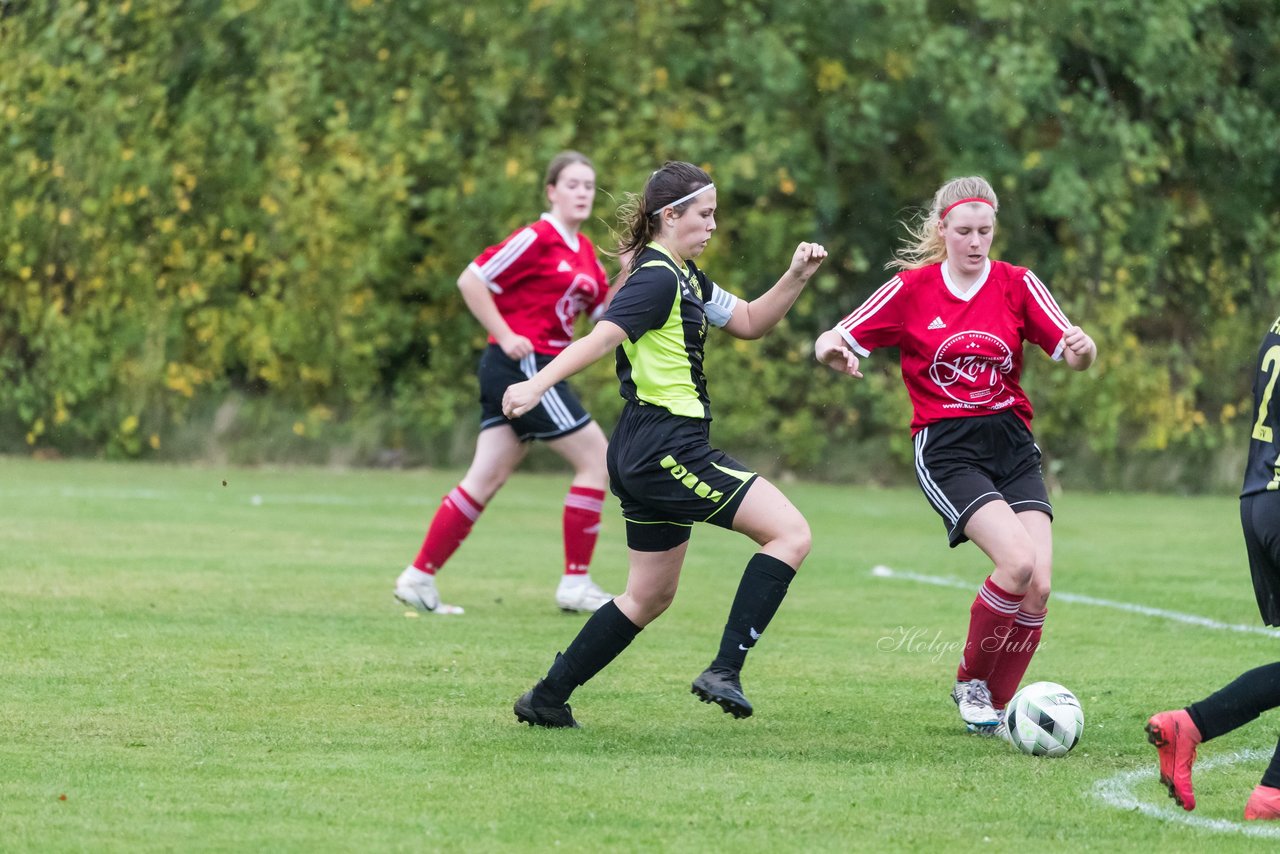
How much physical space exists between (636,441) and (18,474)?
10.7 meters

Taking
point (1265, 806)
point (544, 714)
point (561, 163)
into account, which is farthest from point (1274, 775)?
point (561, 163)

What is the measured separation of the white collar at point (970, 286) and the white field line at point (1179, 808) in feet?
5.30

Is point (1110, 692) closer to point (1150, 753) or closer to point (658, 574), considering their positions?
point (1150, 753)

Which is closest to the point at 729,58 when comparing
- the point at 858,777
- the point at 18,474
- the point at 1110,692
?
the point at 18,474

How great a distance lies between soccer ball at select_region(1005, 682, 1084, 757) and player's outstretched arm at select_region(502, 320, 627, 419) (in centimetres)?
163

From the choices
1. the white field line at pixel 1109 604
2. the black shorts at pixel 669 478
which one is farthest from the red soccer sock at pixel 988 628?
the white field line at pixel 1109 604

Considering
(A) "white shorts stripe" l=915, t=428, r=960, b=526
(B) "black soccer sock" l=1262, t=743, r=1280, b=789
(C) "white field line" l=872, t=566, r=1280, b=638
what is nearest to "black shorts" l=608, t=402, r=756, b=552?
(A) "white shorts stripe" l=915, t=428, r=960, b=526

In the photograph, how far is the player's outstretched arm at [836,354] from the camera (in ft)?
18.6

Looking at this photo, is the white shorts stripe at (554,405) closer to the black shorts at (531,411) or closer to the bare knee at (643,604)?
the black shorts at (531,411)

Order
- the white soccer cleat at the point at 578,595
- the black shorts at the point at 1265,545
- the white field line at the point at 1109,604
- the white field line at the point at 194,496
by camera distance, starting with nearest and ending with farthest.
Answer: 1. the black shorts at the point at 1265,545
2. the white field line at the point at 1109,604
3. the white soccer cleat at the point at 578,595
4. the white field line at the point at 194,496

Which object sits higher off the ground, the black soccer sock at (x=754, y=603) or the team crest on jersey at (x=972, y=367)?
the team crest on jersey at (x=972, y=367)

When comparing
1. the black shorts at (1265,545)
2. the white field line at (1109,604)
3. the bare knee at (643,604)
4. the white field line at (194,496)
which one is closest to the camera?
the black shorts at (1265,545)

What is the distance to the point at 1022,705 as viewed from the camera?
5375 mm

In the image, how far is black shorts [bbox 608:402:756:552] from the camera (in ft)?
17.5
